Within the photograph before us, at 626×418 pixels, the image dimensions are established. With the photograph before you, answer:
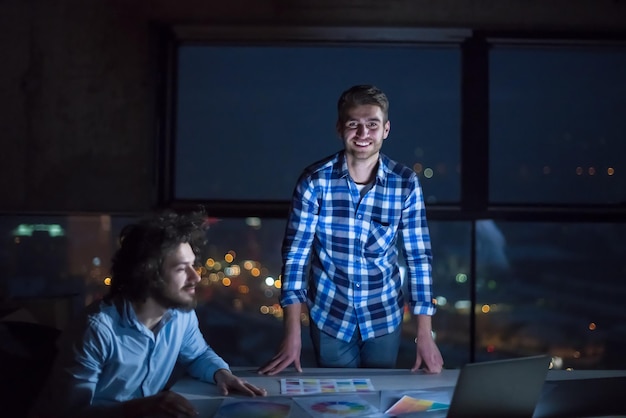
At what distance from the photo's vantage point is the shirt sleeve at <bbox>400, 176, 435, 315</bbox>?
7.07 ft

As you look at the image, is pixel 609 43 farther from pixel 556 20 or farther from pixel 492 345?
pixel 492 345

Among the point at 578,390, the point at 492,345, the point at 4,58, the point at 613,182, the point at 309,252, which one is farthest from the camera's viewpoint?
the point at 492,345

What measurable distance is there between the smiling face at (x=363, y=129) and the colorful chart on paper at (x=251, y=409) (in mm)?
804

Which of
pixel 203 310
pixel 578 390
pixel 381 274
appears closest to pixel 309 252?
pixel 381 274

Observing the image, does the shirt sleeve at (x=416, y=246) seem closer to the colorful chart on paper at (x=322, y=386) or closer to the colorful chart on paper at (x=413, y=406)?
the colorful chart on paper at (x=322, y=386)

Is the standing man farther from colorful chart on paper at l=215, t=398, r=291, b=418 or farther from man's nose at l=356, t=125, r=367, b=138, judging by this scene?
colorful chart on paper at l=215, t=398, r=291, b=418

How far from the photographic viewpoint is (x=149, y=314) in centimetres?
173

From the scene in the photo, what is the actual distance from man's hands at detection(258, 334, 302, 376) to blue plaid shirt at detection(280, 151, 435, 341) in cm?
19

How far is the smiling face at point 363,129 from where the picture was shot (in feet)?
6.76

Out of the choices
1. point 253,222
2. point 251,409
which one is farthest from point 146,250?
point 253,222

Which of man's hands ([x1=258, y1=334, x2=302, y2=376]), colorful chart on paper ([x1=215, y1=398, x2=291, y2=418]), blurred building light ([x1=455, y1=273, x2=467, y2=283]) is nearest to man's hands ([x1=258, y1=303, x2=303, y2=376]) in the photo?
man's hands ([x1=258, y1=334, x2=302, y2=376])

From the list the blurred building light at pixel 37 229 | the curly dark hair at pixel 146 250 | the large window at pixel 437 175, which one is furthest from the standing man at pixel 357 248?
the blurred building light at pixel 37 229

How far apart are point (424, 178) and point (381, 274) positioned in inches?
55.3

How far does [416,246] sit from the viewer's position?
216cm
